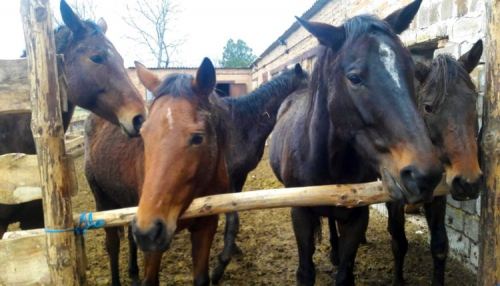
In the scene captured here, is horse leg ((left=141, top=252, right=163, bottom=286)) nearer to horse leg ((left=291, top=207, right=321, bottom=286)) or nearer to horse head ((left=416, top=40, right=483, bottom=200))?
horse leg ((left=291, top=207, right=321, bottom=286))

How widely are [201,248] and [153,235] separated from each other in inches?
41.1

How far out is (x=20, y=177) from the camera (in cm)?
193

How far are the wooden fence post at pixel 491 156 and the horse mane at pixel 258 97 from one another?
2796 mm

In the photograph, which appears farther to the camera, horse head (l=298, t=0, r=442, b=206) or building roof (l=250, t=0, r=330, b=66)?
building roof (l=250, t=0, r=330, b=66)

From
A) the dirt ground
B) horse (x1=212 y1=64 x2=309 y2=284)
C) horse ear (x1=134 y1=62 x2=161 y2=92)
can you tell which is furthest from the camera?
horse (x1=212 y1=64 x2=309 y2=284)

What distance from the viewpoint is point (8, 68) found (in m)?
1.91

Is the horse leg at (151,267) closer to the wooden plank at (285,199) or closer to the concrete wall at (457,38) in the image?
the wooden plank at (285,199)

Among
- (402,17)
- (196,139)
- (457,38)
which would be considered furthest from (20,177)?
(457,38)

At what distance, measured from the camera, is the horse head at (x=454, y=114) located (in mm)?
2359

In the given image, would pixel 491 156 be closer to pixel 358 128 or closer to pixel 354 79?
pixel 358 128

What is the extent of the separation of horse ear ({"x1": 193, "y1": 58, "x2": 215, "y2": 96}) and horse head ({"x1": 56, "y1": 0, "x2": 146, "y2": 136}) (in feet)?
2.39

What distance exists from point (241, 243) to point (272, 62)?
581 inches

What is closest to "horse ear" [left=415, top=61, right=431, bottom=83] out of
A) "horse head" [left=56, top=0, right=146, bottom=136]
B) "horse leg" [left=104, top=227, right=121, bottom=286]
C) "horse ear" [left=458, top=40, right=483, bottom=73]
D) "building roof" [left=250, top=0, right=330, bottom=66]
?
"horse ear" [left=458, top=40, right=483, bottom=73]

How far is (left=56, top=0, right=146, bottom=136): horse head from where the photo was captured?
282 cm
